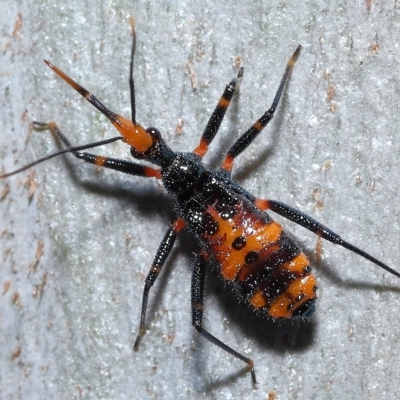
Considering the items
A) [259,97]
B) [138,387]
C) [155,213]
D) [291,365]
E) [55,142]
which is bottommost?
[138,387]

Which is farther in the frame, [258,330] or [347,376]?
[258,330]

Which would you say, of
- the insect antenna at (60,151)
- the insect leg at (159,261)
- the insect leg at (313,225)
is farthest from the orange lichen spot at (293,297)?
the insect antenna at (60,151)

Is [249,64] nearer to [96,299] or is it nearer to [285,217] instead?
[285,217]

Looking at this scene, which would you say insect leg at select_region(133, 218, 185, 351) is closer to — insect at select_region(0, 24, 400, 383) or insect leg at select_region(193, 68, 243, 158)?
insect at select_region(0, 24, 400, 383)

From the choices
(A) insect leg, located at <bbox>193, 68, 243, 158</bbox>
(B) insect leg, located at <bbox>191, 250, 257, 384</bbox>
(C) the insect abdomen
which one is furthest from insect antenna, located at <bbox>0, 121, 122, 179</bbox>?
(B) insect leg, located at <bbox>191, 250, 257, 384</bbox>

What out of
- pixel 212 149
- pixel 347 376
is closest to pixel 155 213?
pixel 212 149
